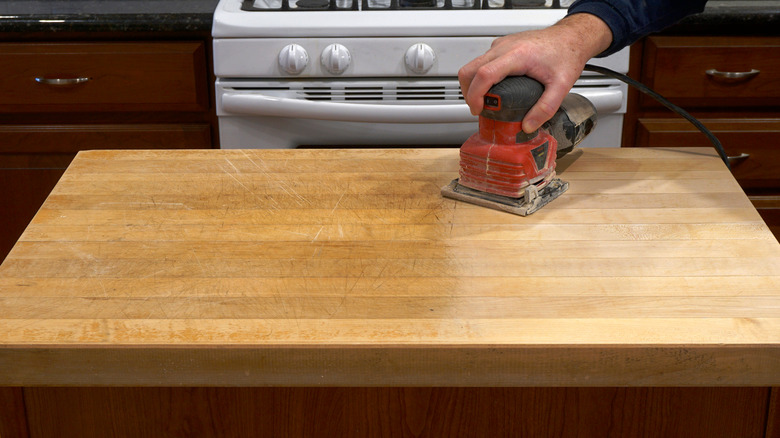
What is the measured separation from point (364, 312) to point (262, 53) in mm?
1079

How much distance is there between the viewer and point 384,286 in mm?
896

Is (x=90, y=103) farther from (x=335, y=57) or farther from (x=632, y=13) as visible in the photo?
(x=632, y=13)

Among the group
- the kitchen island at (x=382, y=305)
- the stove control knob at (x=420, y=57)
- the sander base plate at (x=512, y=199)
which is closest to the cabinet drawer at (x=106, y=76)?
the stove control knob at (x=420, y=57)

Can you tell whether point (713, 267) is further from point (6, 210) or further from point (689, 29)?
point (6, 210)

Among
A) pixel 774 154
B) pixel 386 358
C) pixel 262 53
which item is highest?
pixel 262 53

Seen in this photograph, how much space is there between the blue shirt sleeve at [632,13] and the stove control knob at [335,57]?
0.66 meters

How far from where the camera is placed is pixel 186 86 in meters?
1.89

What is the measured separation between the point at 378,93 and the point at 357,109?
0.23 ft

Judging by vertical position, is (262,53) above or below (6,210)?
above

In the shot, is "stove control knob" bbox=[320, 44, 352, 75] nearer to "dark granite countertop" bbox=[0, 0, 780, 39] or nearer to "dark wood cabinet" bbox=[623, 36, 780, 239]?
"dark granite countertop" bbox=[0, 0, 780, 39]

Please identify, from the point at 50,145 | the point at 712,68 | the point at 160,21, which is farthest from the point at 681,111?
the point at 50,145

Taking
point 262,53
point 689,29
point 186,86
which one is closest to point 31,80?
point 186,86

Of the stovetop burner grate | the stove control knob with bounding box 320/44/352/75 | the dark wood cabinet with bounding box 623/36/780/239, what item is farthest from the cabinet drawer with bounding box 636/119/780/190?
the stove control knob with bounding box 320/44/352/75

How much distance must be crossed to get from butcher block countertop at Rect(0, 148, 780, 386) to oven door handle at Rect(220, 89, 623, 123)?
66 centimetres
